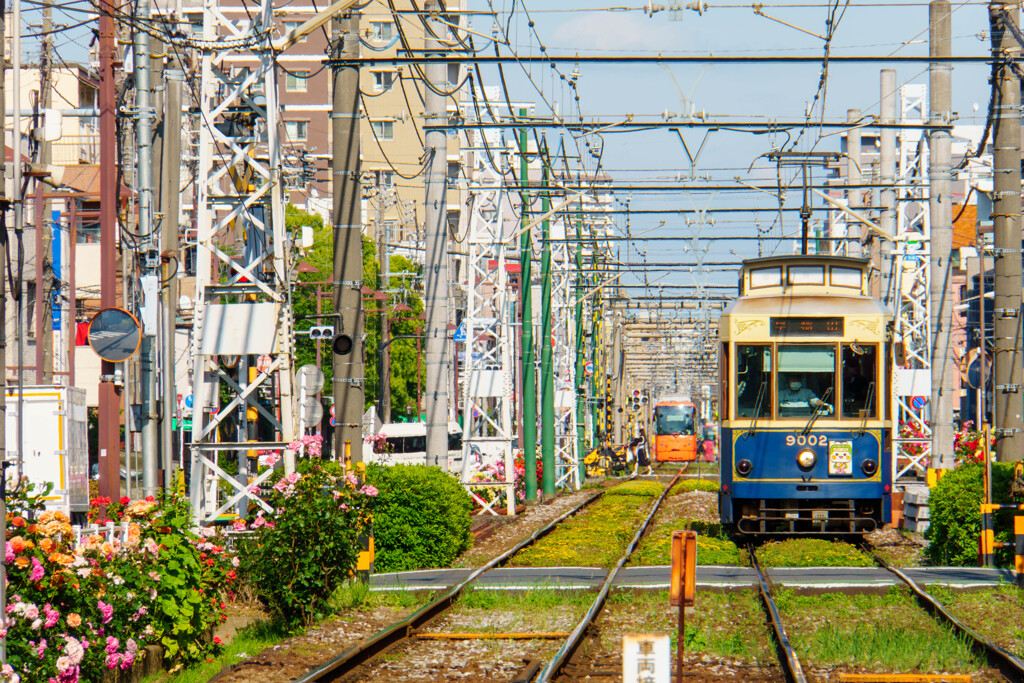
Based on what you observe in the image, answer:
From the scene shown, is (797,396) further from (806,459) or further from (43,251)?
(43,251)

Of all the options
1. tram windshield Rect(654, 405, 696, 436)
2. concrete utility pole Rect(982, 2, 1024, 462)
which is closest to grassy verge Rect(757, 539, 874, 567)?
concrete utility pole Rect(982, 2, 1024, 462)

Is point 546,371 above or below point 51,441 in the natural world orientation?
above

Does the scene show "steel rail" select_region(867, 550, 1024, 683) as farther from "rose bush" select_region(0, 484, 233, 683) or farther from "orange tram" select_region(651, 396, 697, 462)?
"orange tram" select_region(651, 396, 697, 462)

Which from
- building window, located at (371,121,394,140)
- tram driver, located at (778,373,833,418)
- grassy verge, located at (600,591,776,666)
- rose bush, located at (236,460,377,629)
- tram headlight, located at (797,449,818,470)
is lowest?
grassy verge, located at (600,591,776,666)

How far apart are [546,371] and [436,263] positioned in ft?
40.9

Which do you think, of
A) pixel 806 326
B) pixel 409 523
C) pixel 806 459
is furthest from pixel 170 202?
pixel 806 459

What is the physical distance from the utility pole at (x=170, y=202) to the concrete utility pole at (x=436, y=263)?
394 centimetres

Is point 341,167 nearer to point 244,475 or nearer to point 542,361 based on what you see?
point 244,475

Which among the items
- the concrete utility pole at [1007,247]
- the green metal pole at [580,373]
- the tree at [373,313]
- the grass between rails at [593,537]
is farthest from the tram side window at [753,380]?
the tree at [373,313]

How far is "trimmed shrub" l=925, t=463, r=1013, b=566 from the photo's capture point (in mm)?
16125

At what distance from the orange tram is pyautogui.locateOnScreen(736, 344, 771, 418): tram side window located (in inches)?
1920

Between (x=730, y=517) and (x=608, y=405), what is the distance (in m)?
→ 38.2

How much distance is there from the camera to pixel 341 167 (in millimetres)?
15984

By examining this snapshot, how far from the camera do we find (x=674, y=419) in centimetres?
6731
